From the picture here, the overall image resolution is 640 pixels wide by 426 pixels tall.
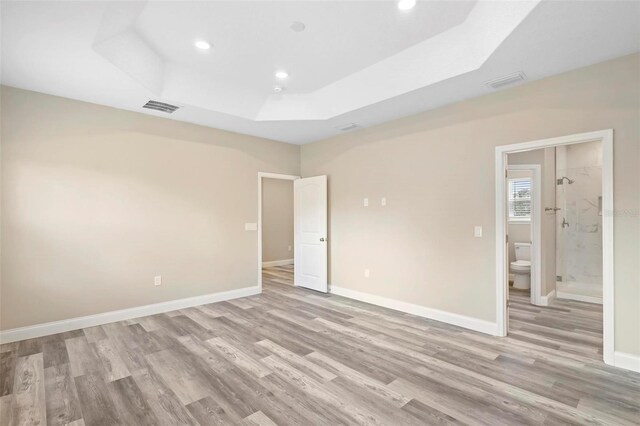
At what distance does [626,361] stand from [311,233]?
14.2 ft

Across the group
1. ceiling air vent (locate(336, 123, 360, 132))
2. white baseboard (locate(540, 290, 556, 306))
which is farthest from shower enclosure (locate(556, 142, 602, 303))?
ceiling air vent (locate(336, 123, 360, 132))

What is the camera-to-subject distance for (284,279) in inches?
264

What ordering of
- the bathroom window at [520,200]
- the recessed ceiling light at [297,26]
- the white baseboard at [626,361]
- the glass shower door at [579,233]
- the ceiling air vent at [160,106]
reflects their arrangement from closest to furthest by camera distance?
the white baseboard at [626,361] < the recessed ceiling light at [297,26] < the ceiling air vent at [160,106] < the glass shower door at [579,233] < the bathroom window at [520,200]

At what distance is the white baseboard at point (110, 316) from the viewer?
3.38 m

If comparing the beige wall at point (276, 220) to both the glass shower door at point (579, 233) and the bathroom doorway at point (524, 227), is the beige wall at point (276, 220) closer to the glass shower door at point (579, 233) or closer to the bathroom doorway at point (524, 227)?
the bathroom doorway at point (524, 227)

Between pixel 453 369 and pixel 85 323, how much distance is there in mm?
4233

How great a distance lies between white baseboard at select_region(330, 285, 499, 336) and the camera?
3600mm

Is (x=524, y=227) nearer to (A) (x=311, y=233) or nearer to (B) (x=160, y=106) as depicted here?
(A) (x=311, y=233)

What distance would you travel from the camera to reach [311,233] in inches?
228

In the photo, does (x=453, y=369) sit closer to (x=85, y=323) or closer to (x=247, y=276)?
(x=247, y=276)

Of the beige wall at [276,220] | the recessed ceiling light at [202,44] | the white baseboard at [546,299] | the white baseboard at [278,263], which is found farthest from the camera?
the beige wall at [276,220]

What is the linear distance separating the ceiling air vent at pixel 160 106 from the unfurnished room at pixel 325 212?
4.8 inches

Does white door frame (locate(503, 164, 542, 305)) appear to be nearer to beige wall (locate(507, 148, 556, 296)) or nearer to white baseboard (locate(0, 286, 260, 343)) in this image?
beige wall (locate(507, 148, 556, 296))

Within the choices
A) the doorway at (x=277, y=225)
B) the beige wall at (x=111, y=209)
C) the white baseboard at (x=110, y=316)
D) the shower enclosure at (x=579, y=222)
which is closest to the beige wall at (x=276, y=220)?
the doorway at (x=277, y=225)
